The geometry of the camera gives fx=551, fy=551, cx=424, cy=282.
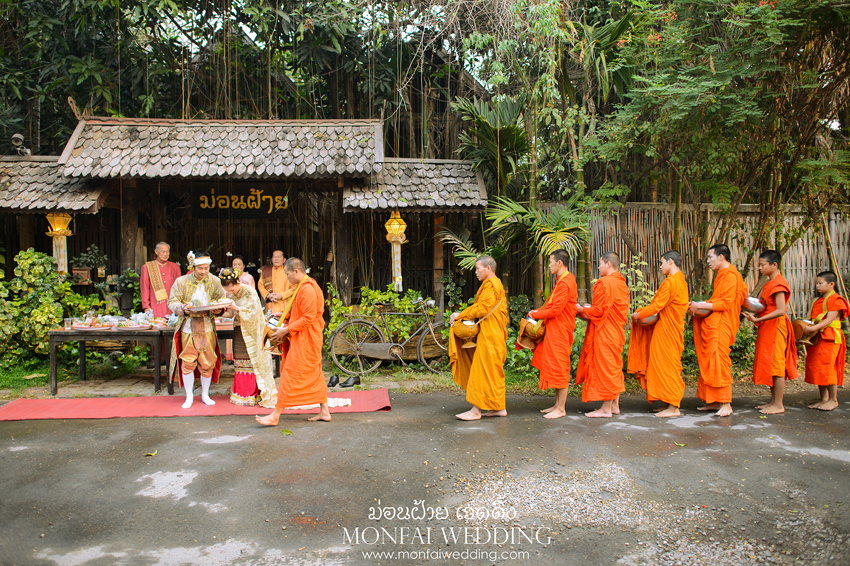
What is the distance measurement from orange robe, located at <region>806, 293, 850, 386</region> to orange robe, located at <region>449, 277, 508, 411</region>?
11.7ft

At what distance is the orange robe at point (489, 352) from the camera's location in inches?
218

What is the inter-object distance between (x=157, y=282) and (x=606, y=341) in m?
5.85

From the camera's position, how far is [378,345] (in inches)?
304

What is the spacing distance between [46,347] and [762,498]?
8381mm

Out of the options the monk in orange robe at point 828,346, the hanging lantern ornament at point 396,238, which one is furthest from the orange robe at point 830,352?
the hanging lantern ornament at point 396,238

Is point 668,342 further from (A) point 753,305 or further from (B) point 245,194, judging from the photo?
(B) point 245,194

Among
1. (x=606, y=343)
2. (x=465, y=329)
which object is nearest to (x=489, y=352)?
(x=465, y=329)

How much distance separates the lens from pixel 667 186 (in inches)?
369

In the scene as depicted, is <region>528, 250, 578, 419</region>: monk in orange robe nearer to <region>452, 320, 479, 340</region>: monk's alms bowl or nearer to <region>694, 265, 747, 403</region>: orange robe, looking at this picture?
<region>452, 320, 479, 340</region>: monk's alms bowl

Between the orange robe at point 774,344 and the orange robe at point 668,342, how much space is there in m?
1.02

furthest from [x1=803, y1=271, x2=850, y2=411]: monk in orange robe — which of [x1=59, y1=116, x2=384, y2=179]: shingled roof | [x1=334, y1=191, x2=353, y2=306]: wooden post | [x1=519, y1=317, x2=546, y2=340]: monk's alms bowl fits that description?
[x1=334, y1=191, x2=353, y2=306]: wooden post

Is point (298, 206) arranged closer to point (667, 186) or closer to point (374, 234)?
point (374, 234)

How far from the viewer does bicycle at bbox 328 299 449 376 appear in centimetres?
770

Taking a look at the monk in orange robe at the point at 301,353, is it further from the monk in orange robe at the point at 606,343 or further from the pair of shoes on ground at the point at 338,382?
the monk in orange robe at the point at 606,343
